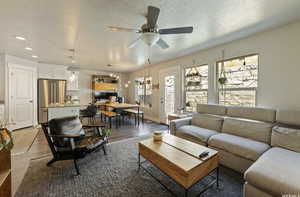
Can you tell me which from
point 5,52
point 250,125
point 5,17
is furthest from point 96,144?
point 5,52

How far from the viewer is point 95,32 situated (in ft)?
8.82

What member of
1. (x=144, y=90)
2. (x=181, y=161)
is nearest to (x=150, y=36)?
(x=181, y=161)

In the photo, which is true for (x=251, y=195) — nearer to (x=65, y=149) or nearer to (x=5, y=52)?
(x=65, y=149)

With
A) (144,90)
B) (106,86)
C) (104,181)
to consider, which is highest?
(106,86)

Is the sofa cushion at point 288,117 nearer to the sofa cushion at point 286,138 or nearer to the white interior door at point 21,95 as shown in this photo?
the sofa cushion at point 286,138

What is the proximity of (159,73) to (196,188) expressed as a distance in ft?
14.2

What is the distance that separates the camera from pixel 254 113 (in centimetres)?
249

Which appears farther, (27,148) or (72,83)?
(72,83)

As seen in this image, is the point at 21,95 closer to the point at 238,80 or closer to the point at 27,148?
the point at 27,148

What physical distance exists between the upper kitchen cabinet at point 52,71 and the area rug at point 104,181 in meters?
4.18

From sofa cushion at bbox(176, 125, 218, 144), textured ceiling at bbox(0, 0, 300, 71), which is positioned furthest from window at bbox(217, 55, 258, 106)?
sofa cushion at bbox(176, 125, 218, 144)

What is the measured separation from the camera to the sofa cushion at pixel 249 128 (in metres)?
2.20

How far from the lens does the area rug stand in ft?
5.47

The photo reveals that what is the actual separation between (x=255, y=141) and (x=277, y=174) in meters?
1.04
